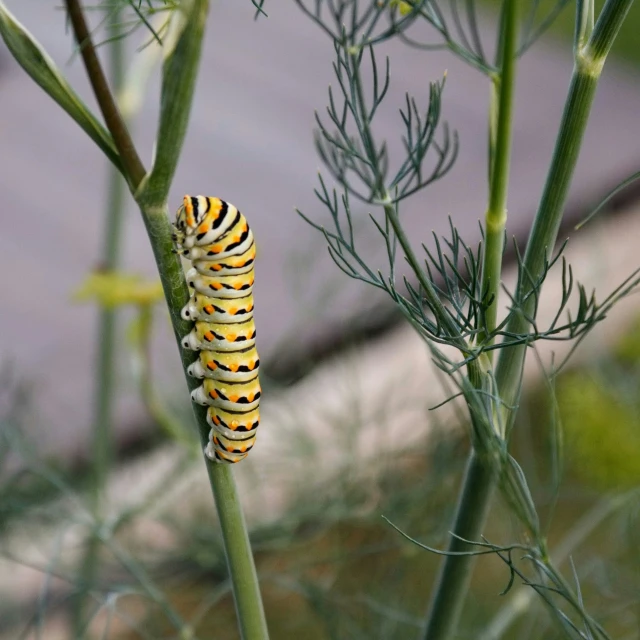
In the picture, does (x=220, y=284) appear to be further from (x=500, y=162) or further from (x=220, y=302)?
(x=500, y=162)

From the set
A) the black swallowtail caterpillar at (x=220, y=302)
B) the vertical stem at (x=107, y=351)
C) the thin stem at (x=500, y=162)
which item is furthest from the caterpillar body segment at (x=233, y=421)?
the vertical stem at (x=107, y=351)

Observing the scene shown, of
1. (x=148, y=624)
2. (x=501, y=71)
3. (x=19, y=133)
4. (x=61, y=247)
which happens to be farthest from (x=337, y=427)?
(x=19, y=133)

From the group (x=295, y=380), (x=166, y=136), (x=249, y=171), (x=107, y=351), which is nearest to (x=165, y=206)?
(x=166, y=136)

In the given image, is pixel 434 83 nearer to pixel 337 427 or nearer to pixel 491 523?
pixel 337 427

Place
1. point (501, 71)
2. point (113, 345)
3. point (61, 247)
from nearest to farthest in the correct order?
point (501, 71), point (113, 345), point (61, 247)

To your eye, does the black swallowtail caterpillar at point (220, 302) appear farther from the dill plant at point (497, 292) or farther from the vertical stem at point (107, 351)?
the vertical stem at point (107, 351)

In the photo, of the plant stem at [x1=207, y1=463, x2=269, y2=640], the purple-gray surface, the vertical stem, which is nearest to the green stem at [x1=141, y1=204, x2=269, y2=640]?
the plant stem at [x1=207, y1=463, x2=269, y2=640]
